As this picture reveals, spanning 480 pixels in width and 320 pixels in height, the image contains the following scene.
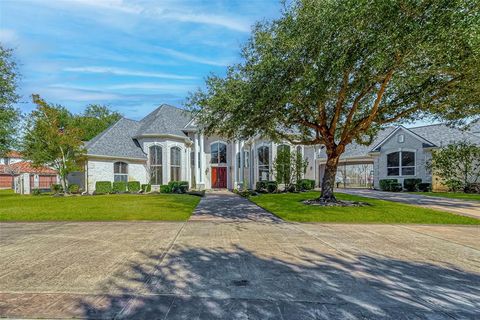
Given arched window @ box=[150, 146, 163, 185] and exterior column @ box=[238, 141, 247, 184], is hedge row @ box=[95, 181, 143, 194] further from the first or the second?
exterior column @ box=[238, 141, 247, 184]

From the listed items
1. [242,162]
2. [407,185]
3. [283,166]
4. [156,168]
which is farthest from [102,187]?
[407,185]

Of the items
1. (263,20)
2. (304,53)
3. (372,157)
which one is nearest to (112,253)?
(304,53)

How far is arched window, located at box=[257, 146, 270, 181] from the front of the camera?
89.8 feet

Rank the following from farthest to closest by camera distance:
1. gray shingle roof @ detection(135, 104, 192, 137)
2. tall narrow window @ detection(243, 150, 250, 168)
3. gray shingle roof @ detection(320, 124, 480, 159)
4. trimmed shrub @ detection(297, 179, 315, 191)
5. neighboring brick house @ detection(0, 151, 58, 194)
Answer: neighboring brick house @ detection(0, 151, 58, 194) < tall narrow window @ detection(243, 150, 250, 168) < gray shingle roof @ detection(135, 104, 192, 137) < trimmed shrub @ detection(297, 179, 315, 191) < gray shingle roof @ detection(320, 124, 480, 159)

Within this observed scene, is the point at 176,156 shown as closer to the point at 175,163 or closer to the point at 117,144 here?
the point at 175,163

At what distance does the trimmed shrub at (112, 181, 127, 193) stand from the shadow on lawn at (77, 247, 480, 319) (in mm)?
20415

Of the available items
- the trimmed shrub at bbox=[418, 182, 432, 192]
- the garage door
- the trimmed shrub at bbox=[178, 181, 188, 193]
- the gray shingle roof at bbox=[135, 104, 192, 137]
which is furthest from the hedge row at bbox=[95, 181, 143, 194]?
the garage door

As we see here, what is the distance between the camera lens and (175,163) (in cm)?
2741

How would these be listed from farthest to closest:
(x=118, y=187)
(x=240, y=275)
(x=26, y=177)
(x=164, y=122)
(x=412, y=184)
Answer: (x=26, y=177), (x=164, y=122), (x=412, y=184), (x=118, y=187), (x=240, y=275)

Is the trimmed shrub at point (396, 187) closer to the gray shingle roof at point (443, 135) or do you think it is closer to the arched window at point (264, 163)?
the gray shingle roof at point (443, 135)

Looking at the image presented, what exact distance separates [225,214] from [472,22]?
1019 cm

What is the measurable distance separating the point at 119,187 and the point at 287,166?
14.1 m

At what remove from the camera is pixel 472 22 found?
28.2 ft

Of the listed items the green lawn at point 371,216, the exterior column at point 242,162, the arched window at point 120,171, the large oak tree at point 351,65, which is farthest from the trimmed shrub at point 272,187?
the arched window at point 120,171
